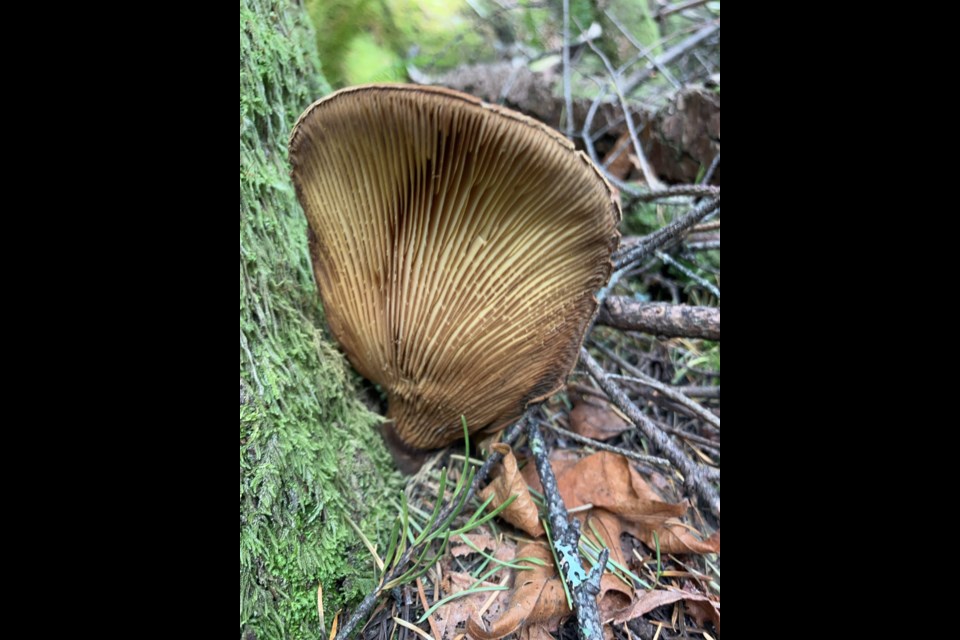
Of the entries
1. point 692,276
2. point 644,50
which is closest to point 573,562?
point 692,276

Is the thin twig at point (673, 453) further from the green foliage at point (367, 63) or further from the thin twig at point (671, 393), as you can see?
the green foliage at point (367, 63)

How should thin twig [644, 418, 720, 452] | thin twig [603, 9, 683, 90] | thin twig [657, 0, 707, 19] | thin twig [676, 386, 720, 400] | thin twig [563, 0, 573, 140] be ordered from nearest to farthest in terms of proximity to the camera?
thin twig [644, 418, 720, 452]
thin twig [676, 386, 720, 400]
thin twig [563, 0, 573, 140]
thin twig [603, 9, 683, 90]
thin twig [657, 0, 707, 19]

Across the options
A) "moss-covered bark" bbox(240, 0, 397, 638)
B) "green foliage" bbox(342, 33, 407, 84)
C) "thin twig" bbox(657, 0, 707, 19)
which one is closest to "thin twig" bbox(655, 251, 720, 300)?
"moss-covered bark" bbox(240, 0, 397, 638)

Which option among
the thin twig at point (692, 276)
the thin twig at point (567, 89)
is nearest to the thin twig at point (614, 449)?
the thin twig at point (692, 276)

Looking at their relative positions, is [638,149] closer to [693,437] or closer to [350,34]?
[693,437]

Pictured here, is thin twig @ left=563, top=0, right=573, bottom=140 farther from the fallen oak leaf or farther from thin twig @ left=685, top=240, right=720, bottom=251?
the fallen oak leaf
